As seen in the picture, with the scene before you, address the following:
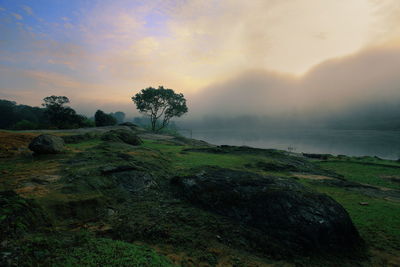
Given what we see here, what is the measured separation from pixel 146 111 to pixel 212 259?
59606 millimetres

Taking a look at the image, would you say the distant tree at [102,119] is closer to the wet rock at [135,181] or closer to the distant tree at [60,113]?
the distant tree at [60,113]

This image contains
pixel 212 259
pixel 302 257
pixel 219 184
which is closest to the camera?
pixel 212 259

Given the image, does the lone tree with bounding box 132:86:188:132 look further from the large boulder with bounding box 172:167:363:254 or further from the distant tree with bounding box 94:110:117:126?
the large boulder with bounding box 172:167:363:254

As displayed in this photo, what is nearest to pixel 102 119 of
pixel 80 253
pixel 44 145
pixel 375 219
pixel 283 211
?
pixel 44 145

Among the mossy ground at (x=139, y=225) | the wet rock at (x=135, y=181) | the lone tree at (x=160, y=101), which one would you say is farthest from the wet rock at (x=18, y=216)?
the lone tree at (x=160, y=101)

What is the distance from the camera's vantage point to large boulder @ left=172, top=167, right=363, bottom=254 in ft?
21.1

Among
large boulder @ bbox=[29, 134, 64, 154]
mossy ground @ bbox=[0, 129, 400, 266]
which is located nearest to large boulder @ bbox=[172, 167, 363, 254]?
mossy ground @ bbox=[0, 129, 400, 266]

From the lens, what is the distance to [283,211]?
7.15 metres

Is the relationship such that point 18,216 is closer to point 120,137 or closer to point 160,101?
point 120,137

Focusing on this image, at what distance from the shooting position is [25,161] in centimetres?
1177

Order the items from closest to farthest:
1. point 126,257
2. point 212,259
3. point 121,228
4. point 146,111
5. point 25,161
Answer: point 126,257 < point 212,259 < point 121,228 < point 25,161 < point 146,111

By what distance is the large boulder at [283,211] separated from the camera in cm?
644

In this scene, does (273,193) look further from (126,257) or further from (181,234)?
(126,257)

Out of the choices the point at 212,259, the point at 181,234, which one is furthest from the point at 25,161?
the point at 212,259
